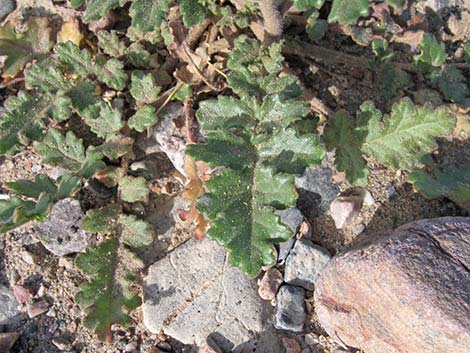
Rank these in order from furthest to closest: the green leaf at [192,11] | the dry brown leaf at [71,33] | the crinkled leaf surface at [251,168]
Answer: the dry brown leaf at [71,33], the green leaf at [192,11], the crinkled leaf surface at [251,168]

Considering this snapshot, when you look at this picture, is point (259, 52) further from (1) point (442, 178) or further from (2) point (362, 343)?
(2) point (362, 343)

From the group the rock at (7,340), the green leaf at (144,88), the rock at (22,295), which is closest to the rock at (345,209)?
the green leaf at (144,88)

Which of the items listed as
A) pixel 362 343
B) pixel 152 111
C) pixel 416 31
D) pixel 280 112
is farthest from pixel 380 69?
pixel 362 343

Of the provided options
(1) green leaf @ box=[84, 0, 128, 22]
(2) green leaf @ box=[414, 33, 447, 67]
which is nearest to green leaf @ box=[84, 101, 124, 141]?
(1) green leaf @ box=[84, 0, 128, 22]

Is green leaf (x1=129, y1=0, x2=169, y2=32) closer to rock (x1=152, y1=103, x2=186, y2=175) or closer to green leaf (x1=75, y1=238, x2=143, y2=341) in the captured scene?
rock (x1=152, y1=103, x2=186, y2=175)

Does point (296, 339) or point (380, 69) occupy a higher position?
point (380, 69)

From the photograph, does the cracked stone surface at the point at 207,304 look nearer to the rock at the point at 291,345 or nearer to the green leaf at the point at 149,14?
the rock at the point at 291,345

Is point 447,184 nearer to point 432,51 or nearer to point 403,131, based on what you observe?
point 403,131
